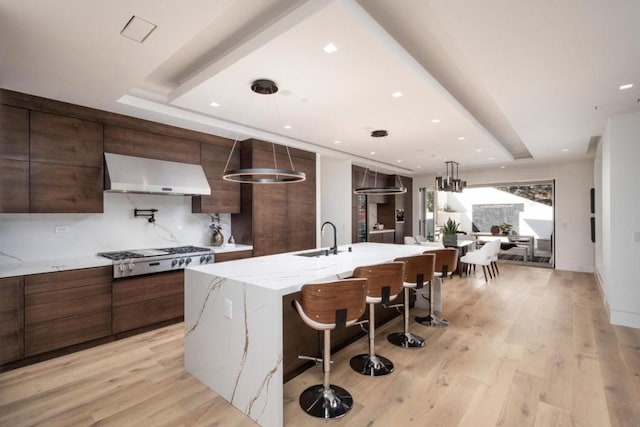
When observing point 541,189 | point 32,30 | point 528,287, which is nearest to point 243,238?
point 32,30

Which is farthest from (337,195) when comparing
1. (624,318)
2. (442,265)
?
(624,318)

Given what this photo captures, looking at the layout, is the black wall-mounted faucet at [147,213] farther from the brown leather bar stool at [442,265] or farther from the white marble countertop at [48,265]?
the brown leather bar stool at [442,265]

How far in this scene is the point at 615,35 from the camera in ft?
6.79

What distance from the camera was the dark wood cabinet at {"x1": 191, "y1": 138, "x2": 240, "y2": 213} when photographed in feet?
14.3

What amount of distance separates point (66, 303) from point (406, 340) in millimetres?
3384

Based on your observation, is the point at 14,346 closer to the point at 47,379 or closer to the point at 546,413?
the point at 47,379

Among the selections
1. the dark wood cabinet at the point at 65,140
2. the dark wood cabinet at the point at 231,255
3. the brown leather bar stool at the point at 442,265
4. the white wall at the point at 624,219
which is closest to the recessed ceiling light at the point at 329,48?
the brown leather bar stool at the point at 442,265

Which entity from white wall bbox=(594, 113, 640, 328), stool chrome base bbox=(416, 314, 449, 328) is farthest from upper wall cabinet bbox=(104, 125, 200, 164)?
white wall bbox=(594, 113, 640, 328)

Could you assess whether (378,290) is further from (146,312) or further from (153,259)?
(146,312)

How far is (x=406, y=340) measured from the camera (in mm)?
3109

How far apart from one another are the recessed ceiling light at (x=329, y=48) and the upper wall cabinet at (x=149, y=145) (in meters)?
2.69

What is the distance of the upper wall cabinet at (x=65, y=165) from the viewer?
2.99 metres

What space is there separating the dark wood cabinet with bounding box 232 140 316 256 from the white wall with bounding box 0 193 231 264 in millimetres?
564

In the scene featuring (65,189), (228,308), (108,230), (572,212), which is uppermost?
(65,189)
